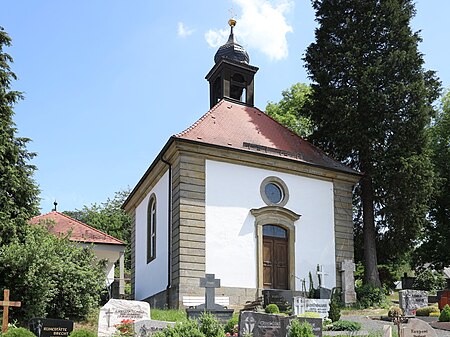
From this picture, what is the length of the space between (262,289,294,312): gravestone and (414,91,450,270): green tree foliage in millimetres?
13378

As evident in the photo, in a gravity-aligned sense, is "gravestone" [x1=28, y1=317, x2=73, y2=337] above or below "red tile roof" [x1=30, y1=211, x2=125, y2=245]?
below

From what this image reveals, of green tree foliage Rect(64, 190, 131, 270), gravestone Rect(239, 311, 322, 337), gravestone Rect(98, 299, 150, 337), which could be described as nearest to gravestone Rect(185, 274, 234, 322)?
gravestone Rect(98, 299, 150, 337)

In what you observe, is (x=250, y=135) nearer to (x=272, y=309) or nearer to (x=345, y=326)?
(x=272, y=309)

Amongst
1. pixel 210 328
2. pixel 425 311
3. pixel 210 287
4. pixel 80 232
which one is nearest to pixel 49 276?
pixel 210 287

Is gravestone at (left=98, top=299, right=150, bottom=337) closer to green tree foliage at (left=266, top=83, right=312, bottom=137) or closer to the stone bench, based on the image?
the stone bench

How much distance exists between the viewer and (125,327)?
1311cm

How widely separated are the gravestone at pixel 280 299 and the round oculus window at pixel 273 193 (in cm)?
401

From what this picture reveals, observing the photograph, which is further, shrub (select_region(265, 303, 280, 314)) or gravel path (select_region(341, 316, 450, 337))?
shrub (select_region(265, 303, 280, 314))

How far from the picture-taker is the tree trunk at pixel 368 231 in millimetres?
23975

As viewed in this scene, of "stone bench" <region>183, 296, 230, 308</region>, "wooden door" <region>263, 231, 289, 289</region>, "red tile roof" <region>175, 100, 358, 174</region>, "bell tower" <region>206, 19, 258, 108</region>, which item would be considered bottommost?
"stone bench" <region>183, 296, 230, 308</region>

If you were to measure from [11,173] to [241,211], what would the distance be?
7.55 meters

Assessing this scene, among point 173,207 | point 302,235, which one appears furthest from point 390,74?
point 173,207

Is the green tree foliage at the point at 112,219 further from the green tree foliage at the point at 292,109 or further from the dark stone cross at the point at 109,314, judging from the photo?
the dark stone cross at the point at 109,314

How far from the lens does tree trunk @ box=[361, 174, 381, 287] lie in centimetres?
2398
